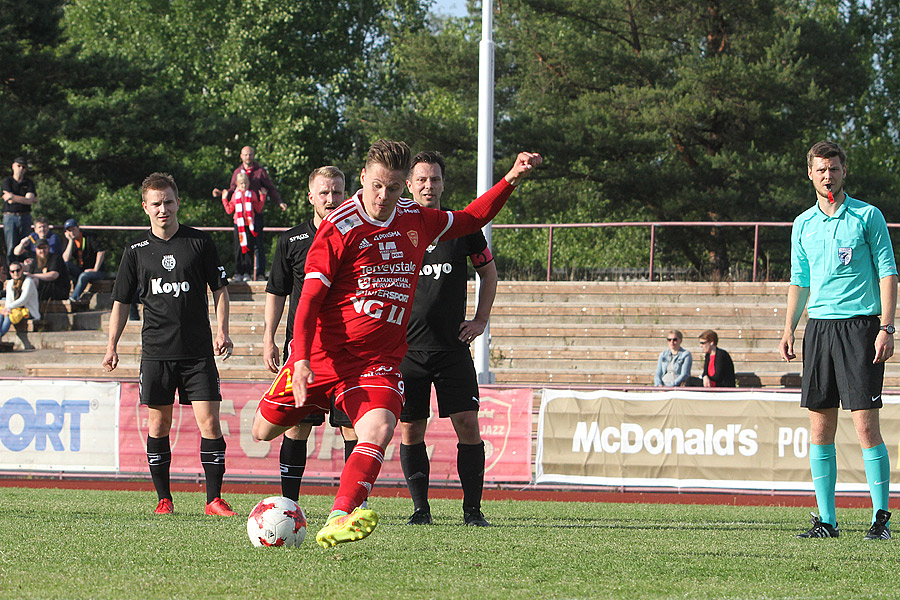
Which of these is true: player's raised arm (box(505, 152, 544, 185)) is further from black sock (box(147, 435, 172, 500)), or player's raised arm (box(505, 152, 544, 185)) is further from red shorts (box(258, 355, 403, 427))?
black sock (box(147, 435, 172, 500))

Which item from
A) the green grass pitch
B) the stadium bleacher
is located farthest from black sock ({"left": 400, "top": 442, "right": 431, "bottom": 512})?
the stadium bleacher

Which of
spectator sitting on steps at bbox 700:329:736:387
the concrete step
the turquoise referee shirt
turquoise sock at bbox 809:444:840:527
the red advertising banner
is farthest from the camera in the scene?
the concrete step

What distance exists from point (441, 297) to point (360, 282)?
62.4 inches

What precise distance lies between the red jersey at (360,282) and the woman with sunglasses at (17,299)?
51.4ft

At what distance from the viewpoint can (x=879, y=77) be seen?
160ft

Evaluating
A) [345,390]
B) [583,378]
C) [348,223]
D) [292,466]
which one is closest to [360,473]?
[345,390]

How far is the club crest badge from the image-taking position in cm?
659

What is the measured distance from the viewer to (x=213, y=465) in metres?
7.66

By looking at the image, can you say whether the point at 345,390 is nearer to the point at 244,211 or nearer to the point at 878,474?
the point at 878,474

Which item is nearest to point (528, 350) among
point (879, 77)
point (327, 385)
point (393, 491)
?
point (393, 491)

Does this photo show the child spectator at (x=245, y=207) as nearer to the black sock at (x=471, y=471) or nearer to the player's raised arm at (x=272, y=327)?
the player's raised arm at (x=272, y=327)

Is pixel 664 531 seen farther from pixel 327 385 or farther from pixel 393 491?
pixel 393 491

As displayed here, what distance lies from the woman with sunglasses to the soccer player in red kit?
50.8 feet

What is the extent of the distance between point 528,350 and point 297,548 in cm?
1425
